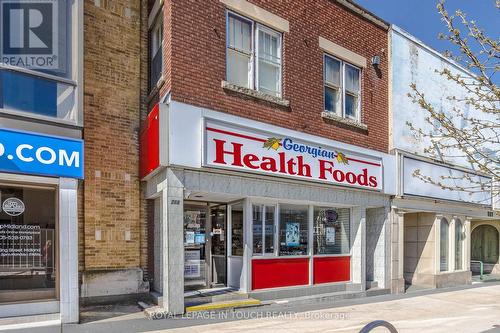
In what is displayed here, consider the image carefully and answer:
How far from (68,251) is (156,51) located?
16.6 feet

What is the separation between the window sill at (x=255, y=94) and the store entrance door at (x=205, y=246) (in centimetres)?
287

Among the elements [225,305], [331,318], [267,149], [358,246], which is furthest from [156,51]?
[358,246]

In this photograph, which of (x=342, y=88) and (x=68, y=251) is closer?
(x=68, y=251)

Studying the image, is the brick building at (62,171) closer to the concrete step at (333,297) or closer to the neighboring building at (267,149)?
the neighboring building at (267,149)

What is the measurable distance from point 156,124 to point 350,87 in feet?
20.7

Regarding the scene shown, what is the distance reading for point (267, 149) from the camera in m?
9.48

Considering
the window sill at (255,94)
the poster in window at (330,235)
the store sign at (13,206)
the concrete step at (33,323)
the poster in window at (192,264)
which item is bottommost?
the concrete step at (33,323)

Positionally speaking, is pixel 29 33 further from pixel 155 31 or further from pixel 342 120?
pixel 342 120

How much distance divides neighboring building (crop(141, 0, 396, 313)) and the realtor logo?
7.10 feet

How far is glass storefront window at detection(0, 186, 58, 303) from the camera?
745 cm

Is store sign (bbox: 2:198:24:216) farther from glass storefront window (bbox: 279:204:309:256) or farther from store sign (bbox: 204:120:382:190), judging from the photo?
glass storefront window (bbox: 279:204:309:256)

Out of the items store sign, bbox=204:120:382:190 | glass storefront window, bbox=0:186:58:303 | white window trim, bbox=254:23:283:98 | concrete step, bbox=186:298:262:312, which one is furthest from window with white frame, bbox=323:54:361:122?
glass storefront window, bbox=0:186:58:303

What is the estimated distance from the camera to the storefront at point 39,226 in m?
7.29

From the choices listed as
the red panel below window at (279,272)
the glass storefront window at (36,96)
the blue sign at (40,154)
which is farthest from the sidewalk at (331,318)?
the glass storefront window at (36,96)
